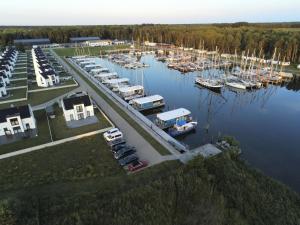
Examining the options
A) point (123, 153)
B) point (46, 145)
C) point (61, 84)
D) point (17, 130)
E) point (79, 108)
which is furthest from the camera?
point (61, 84)

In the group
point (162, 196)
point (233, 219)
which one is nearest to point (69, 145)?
point (162, 196)

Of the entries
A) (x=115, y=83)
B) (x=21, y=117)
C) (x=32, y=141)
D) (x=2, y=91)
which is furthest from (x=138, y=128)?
(x=2, y=91)

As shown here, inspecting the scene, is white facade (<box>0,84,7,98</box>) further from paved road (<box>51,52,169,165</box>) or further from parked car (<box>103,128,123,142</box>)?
parked car (<box>103,128,123,142</box>)

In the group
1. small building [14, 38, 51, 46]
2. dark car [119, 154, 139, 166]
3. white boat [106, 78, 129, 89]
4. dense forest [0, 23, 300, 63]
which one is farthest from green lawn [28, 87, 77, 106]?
small building [14, 38, 51, 46]

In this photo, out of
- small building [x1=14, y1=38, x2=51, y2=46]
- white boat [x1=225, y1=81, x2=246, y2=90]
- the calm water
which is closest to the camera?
the calm water

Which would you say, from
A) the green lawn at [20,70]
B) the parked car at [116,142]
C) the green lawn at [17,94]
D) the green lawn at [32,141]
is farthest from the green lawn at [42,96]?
the green lawn at [20,70]

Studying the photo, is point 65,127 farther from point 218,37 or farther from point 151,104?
point 218,37
